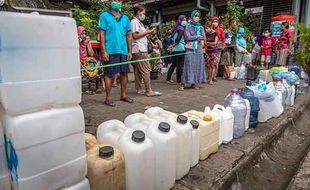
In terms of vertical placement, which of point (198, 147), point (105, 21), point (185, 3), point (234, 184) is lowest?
point (234, 184)

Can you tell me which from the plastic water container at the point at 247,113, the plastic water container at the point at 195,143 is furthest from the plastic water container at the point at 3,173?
the plastic water container at the point at 247,113

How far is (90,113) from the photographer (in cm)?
376

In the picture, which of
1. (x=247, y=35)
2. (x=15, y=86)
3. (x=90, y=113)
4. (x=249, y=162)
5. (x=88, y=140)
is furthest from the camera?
(x=247, y=35)

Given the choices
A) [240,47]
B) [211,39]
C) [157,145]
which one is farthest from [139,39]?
[240,47]

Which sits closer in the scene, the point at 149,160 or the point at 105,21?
the point at 149,160

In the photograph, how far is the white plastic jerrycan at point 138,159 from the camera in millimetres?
1716

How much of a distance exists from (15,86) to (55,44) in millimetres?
267

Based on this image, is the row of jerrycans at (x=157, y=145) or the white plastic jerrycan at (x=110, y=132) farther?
the white plastic jerrycan at (x=110, y=132)

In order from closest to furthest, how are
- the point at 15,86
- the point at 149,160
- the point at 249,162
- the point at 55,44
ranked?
the point at 15,86 < the point at 55,44 < the point at 149,160 < the point at 249,162

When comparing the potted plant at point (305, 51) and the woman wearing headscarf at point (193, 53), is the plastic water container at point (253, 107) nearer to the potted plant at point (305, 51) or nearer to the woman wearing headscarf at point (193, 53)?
the woman wearing headscarf at point (193, 53)

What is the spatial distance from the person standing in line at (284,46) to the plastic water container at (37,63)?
8.10 m

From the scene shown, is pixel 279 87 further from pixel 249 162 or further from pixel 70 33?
pixel 70 33

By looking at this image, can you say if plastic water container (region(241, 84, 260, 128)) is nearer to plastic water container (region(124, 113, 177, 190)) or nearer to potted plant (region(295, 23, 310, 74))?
plastic water container (region(124, 113, 177, 190))

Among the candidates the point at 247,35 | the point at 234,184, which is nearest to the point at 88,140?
the point at 234,184
